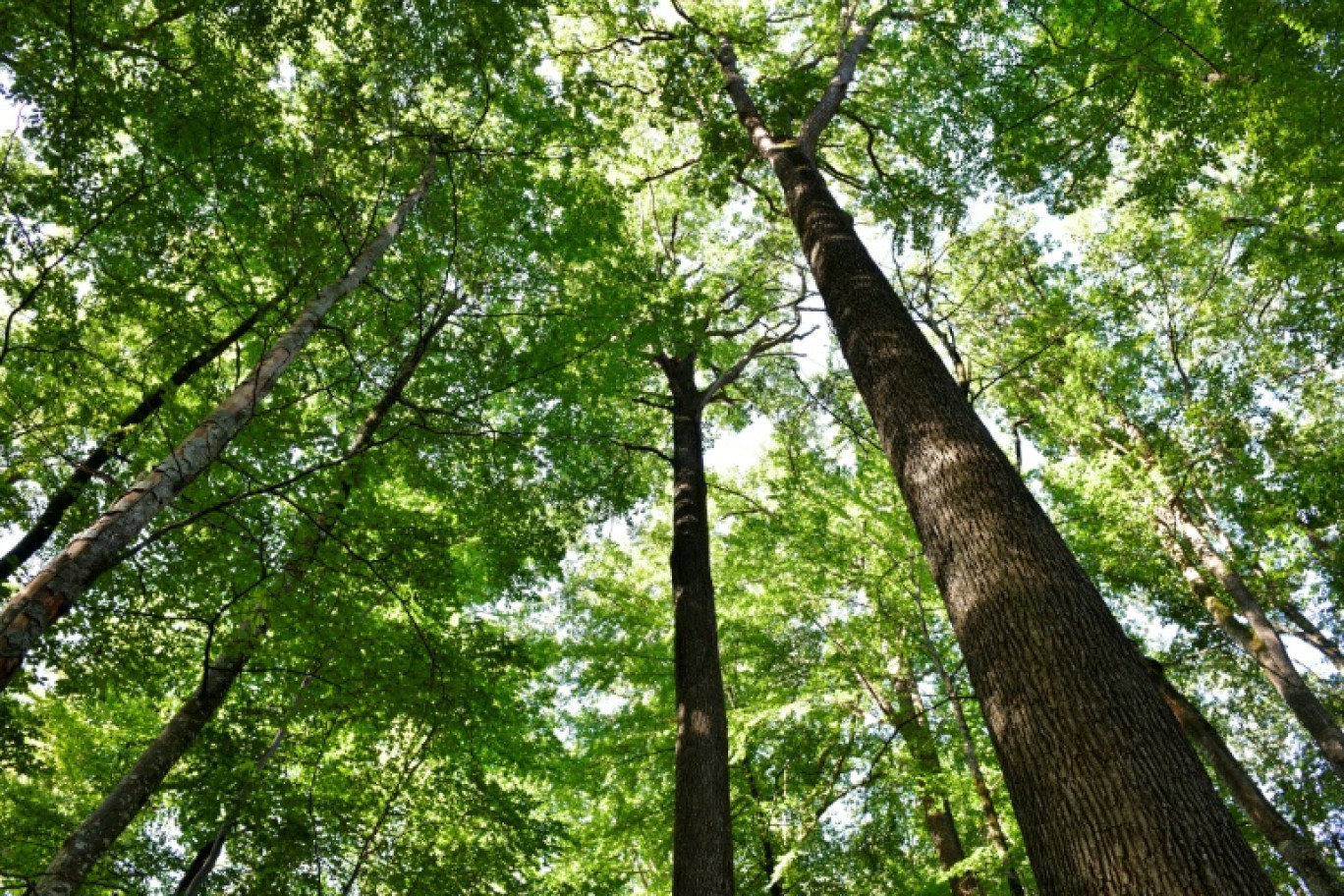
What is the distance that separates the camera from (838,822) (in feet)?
38.4

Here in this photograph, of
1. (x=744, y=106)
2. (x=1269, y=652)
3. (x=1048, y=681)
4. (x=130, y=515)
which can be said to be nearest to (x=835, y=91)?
(x=744, y=106)

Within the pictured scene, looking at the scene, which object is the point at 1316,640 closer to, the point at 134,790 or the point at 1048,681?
the point at 1048,681

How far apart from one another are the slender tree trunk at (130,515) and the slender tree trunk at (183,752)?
79cm

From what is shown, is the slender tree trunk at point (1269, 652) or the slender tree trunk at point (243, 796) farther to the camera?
the slender tree trunk at point (1269, 652)

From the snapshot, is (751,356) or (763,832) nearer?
(763,832)

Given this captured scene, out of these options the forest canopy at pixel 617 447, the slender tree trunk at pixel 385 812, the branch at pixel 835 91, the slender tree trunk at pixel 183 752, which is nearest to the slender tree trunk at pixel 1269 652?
the forest canopy at pixel 617 447

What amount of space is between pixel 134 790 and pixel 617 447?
24.0ft

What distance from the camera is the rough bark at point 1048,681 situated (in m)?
2.05

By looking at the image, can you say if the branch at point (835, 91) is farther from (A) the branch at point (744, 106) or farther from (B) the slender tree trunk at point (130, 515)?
(B) the slender tree trunk at point (130, 515)

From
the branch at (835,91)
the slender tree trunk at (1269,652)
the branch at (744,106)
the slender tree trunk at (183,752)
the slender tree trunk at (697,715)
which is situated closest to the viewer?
the slender tree trunk at (183,752)

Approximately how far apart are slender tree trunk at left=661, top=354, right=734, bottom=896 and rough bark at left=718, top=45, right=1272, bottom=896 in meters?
3.97

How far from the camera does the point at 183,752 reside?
573 centimetres

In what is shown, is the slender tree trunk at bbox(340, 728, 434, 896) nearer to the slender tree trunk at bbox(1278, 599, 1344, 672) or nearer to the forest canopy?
the forest canopy

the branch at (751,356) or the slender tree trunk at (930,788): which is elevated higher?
the branch at (751,356)
